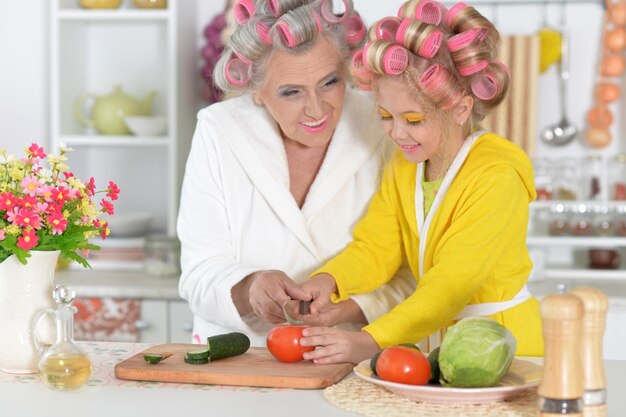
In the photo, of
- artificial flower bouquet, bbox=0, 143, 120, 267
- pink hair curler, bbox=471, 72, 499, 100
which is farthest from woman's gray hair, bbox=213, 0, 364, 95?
artificial flower bouquet, bbox=0, 143, 120, 267

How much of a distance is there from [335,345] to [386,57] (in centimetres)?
58

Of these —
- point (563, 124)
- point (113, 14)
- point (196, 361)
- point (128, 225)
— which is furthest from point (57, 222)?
point (563, 124)

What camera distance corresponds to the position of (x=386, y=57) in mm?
1895

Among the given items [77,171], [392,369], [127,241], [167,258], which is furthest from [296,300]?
[77,171]

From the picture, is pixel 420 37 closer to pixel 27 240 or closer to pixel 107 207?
pixel 107 207

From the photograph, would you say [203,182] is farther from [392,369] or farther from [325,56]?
[392,369]

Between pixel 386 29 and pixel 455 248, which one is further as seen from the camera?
pixel 386 29

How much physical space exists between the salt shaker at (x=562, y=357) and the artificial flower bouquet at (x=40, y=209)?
78cm

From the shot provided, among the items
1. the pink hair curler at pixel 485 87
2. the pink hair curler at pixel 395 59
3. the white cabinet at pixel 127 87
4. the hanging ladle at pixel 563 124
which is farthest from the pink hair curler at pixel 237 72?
the hanging ladle at pixel 563 124

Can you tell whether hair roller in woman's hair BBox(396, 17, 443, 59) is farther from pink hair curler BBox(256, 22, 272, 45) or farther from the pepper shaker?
the pepper shaker

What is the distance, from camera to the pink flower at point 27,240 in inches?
64.3

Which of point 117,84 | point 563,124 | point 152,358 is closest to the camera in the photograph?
point 152,358

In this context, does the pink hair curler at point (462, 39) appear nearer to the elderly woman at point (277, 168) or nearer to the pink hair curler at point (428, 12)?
the pink hair curler at point (428, 12)

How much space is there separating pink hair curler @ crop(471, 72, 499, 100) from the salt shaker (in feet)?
2.52
